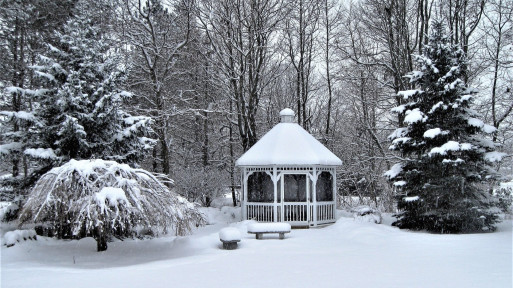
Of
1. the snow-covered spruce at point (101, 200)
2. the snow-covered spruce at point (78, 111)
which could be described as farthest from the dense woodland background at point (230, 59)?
the snow-covered spruce at point (101, 200)

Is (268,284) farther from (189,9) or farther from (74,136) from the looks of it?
(189,9)

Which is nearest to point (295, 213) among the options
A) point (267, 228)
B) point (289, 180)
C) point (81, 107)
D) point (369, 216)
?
point (289, 180)

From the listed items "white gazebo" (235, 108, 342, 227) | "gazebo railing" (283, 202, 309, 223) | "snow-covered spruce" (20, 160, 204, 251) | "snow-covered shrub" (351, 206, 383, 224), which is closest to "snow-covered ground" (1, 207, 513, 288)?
"snow-covered spruce" (20, 160, 204, 251)

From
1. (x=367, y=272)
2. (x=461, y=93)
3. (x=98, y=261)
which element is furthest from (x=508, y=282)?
(x=98, y=261)

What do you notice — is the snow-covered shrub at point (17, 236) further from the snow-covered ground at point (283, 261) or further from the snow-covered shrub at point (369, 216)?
the snow-covered shrub at point (369, 216)

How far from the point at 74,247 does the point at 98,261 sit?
188 centimetres

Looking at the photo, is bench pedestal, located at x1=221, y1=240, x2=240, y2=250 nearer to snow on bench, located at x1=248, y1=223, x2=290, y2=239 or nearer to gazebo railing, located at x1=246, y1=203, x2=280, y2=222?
snow on bench, located at x1=248, y1=223, x2=290, y2=239

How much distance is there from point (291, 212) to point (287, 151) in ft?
6.99

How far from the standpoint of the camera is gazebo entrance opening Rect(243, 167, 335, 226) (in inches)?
604

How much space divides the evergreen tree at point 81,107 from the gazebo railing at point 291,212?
4.46 metres

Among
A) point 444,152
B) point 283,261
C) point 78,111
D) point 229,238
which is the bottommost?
point 283,261

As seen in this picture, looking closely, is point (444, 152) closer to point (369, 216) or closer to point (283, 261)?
point (369, 216)

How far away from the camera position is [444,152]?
1252 cm

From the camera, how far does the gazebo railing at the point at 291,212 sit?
1538 centimetres
